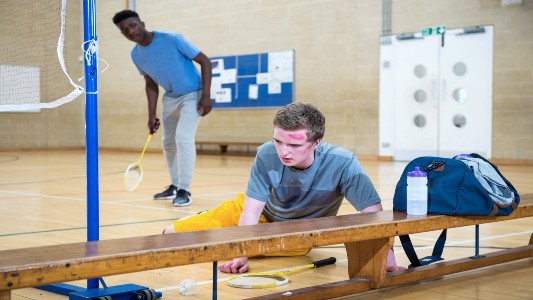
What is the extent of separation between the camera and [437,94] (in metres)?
12.9

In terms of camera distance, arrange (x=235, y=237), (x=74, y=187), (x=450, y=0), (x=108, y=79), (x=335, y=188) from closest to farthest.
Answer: (x=235, y=237)
(x=335, y=188)
(x=74, y=187)
(x=450, y=0)
(x=108, y=79)

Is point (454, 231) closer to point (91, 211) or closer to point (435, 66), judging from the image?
point (91, 211)

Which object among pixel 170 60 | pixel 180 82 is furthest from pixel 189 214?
pixel 170 60

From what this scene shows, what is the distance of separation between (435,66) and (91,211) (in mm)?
10584

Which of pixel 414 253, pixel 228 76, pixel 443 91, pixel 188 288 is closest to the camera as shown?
pixel 188 288

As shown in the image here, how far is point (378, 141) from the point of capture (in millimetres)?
13695

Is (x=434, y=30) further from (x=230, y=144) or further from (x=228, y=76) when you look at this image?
(x=230, y=144)

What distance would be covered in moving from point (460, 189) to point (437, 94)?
984cm

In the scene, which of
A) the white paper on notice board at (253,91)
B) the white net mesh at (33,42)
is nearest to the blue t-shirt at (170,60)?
the white net mesh at (33,42)

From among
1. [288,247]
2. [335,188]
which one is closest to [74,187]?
[335,188]

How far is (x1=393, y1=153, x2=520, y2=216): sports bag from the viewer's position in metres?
3.34

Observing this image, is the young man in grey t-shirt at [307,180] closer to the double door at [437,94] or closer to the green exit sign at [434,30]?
the double door at [437,94]

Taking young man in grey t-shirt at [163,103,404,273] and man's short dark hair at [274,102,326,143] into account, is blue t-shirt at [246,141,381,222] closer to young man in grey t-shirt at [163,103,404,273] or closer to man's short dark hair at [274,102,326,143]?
young man in grey t-shirt at [163,103,404,273]

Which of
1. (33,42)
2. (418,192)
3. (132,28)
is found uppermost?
(33,42)
